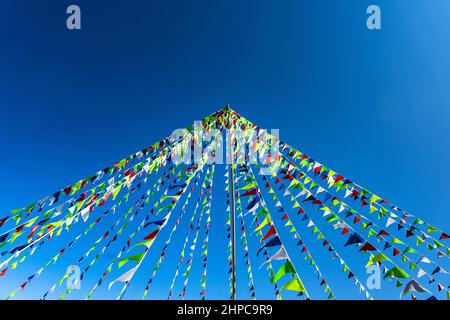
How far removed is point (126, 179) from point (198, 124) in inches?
117

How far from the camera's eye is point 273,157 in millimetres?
8312

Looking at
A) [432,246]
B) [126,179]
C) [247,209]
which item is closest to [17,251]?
[126,179]

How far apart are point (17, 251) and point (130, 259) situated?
12.1 ft

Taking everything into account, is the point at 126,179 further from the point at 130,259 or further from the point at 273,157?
the point at 273,157

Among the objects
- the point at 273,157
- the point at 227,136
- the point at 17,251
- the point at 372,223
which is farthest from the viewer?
the point at 227,136

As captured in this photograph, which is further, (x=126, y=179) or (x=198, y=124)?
(x=198, y=124)
